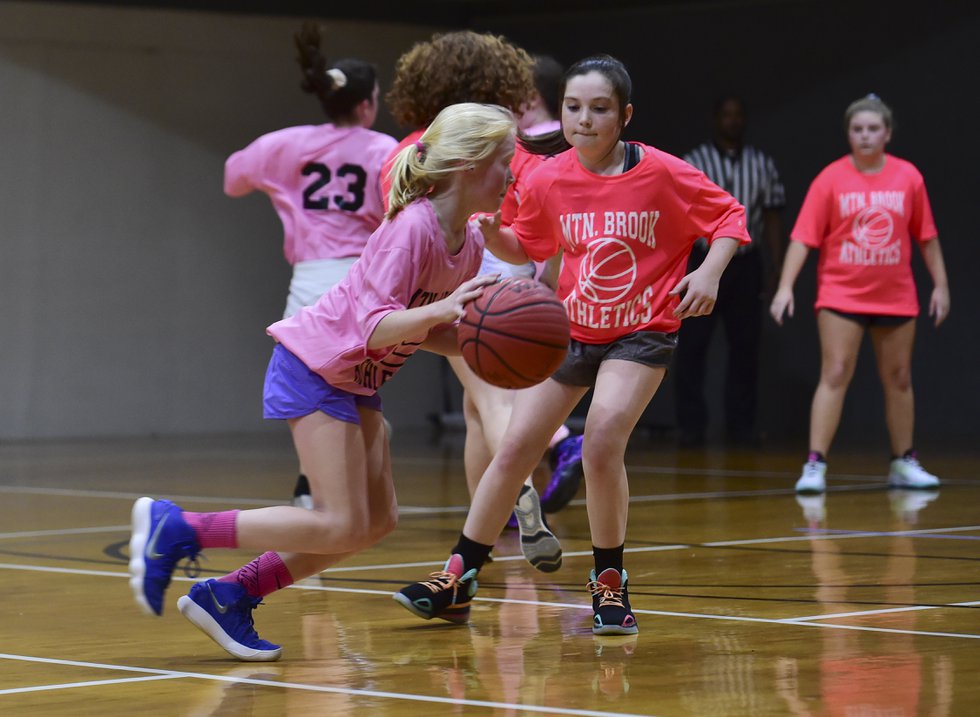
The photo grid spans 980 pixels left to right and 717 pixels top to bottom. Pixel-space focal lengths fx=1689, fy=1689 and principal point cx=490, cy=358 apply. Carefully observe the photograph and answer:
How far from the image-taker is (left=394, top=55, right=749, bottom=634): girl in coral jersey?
4105mm

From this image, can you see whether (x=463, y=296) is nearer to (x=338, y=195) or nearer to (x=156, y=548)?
(x=156, y=548)

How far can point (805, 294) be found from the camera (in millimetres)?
12258

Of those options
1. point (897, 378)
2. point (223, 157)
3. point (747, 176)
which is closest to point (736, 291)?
point (747, 176)

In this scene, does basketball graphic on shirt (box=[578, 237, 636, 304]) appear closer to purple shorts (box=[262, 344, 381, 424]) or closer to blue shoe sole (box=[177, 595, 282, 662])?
purple shorts (box=[262, 344, 381, 424])

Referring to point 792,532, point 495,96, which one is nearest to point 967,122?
point 792,532

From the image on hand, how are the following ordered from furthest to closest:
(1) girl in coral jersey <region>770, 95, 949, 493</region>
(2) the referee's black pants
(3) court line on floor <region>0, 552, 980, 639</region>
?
1. (2) the referee's black pants
2. (1) girl in coral jersey <region>770, 95, 949, 493</region>
3. (3) court line on floor <region>0, 552, 980, 639</region>

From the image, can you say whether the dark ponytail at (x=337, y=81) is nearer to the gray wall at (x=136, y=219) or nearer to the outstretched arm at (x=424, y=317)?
the outstretched arm at (x=424, y=317)

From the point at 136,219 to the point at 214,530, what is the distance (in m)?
8.71

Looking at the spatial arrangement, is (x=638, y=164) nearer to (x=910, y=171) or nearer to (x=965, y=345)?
(x=910, y=171)

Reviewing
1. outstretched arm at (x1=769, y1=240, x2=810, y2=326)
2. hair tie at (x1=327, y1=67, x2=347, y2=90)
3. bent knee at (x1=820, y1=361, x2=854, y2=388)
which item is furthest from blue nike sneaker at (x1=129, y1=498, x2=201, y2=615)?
bent knee at (x1=820, y1=361, x2=854, y2=388)

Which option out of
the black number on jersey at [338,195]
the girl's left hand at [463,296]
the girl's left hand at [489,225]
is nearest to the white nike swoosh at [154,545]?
the girl's left hand at [463,296]

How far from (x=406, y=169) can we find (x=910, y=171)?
181 inches

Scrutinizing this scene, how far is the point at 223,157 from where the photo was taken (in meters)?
12.4

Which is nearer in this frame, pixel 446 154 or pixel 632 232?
pixel 446 154
